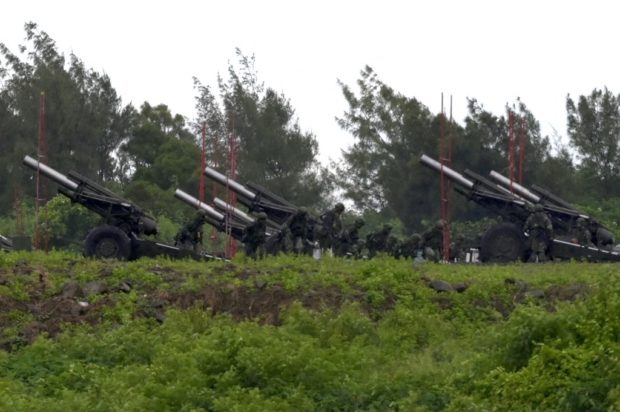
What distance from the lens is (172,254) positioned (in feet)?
119

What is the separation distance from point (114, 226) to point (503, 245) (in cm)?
785

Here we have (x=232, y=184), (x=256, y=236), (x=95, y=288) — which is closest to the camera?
(x=95, y=288)

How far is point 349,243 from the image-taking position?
39094mm

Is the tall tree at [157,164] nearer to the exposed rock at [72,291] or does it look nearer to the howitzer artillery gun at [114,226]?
the howitzer artillery gun at [114,226]

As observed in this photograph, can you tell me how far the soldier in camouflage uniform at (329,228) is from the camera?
37.8 metres

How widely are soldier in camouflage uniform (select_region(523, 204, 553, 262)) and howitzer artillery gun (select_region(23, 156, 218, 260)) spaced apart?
6385mm

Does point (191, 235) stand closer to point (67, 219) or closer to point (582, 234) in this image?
point (582, 234)

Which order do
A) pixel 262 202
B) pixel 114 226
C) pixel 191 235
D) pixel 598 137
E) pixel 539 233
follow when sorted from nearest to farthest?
pixel 539 233 → pixel 114 226 → pixel 191 235 → pixel 262 202 → pixel 598 137

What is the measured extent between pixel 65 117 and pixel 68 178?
2414 cm

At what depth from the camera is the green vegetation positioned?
20500mm

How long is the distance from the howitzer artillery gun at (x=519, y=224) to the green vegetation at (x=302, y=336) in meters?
5.78

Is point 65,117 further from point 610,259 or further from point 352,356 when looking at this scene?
point 352,356

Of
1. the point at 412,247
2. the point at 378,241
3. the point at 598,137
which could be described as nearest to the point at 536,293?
the point at 412,247

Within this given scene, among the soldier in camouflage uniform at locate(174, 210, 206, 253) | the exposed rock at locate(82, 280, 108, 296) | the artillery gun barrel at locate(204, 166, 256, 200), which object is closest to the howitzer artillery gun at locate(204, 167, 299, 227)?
the artillery gun barrel at locate(204, 166, 256, 200)
